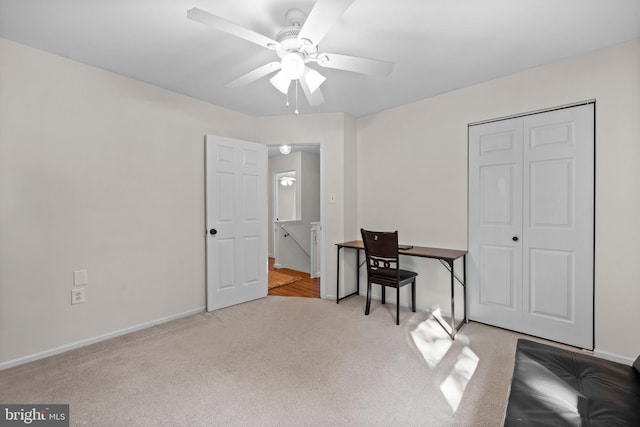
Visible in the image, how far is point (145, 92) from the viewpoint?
2850 millimetres

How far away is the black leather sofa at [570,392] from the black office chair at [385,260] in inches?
54.0

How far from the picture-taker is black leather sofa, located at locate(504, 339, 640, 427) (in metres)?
1.09

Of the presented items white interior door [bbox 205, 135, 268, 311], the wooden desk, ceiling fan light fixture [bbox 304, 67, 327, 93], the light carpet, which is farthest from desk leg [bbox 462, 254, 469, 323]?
white interior door [bbox 205, 135, 268, 311]

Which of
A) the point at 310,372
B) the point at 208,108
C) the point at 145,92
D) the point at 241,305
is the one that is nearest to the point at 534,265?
the point at 310,372

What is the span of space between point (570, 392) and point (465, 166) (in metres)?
2.21

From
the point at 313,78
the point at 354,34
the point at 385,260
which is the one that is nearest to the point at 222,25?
the point at 313,78

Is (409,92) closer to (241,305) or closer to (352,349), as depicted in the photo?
(352,349)

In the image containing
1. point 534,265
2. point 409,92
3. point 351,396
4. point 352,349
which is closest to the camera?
point 351,396

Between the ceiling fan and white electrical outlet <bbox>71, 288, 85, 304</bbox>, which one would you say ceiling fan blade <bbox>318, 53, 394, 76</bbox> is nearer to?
the ceiling fan

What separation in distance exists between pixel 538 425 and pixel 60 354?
3156mm

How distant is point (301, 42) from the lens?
5.51 ft

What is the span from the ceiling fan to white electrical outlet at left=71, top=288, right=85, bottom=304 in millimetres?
2202

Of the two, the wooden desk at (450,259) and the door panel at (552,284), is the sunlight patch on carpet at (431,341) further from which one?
the door panel at (552,284)

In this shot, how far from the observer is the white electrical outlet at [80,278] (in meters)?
2.45
